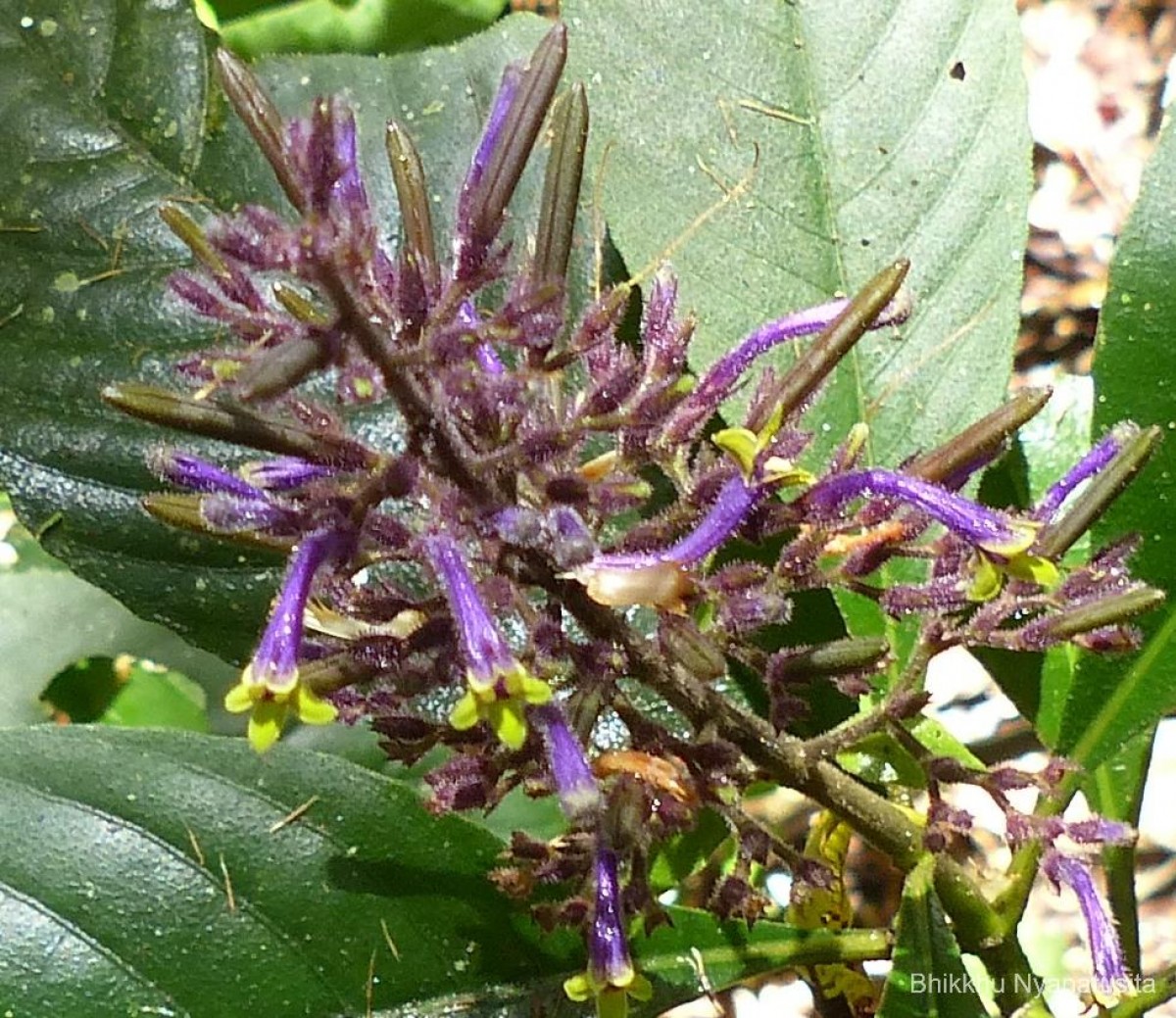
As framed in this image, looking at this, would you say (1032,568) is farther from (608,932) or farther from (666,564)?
(608,932)

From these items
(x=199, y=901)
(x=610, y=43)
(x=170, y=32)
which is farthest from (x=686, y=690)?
(x=170, y=32)

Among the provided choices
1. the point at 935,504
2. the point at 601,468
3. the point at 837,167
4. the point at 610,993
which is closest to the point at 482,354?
the point at 601,468

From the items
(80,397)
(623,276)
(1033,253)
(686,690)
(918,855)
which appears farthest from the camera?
(1033,253)

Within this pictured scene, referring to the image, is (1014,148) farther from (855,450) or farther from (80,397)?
(80,397)

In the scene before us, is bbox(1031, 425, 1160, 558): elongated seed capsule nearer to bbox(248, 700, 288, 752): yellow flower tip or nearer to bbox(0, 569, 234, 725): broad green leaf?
bbox(248, 700, 288, 752): yellow flower tip

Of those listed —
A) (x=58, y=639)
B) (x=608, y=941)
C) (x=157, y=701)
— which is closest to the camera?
(x=608, y=941)

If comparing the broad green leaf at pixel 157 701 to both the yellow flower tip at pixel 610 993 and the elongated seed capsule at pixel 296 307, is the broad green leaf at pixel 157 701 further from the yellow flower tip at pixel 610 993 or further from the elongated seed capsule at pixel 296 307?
the elongated seed capsule at pixel 296 307

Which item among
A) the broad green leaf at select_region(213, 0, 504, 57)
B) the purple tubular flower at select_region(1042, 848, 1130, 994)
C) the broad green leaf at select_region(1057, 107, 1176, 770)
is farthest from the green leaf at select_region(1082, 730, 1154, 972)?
the broad green leaf at select_region(213, 0, 504, 57)
